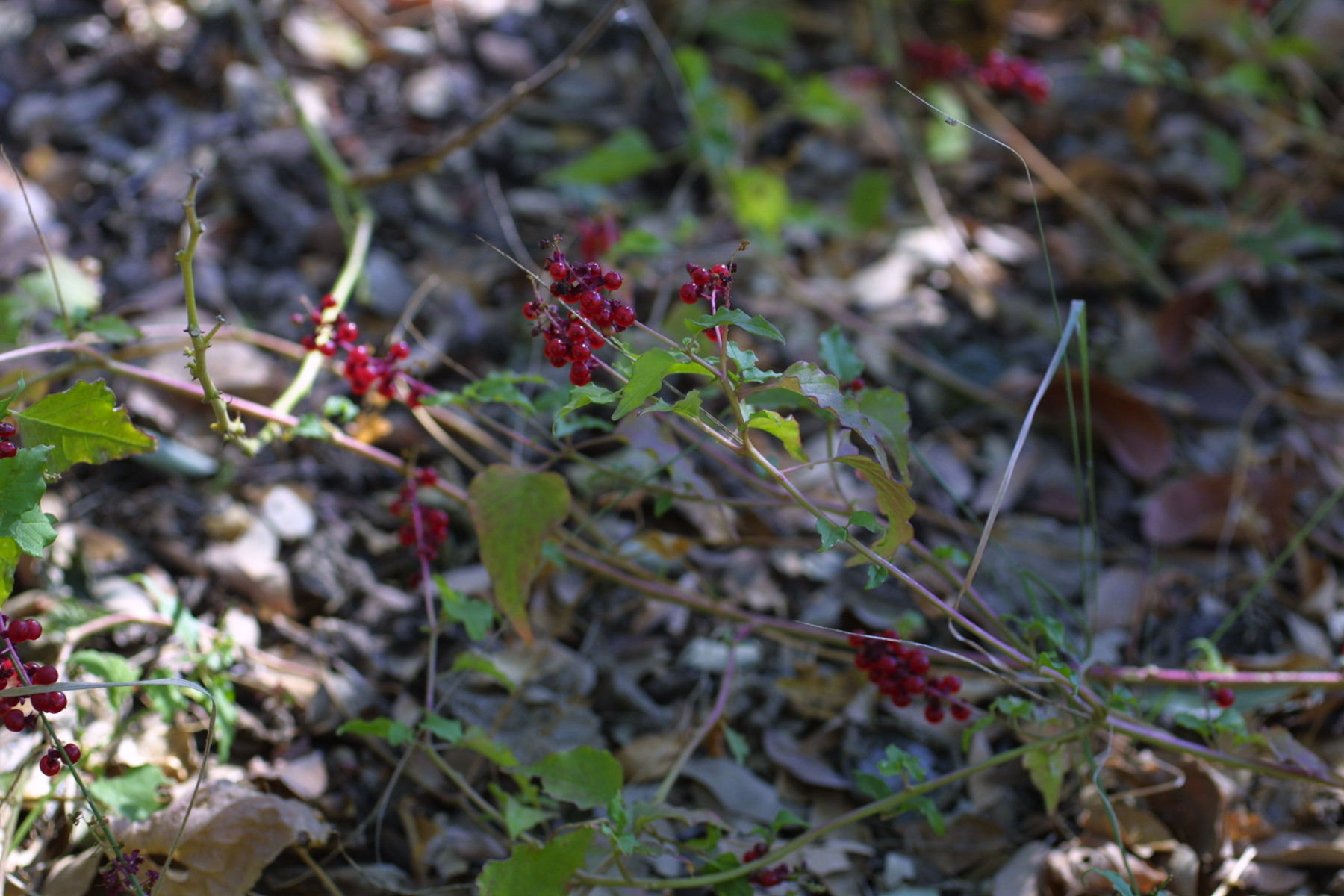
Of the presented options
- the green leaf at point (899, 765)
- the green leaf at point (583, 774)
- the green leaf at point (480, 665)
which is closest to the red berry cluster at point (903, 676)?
the green leaf at point (899, 765)

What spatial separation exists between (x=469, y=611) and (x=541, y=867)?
0.33 metres

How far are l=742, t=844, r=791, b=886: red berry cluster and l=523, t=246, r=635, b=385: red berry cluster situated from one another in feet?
1.96

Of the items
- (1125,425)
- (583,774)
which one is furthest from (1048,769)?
(1125,425)

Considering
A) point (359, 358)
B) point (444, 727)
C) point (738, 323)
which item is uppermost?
point (738, 323)

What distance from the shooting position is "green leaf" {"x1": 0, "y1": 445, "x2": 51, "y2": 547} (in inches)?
36.9

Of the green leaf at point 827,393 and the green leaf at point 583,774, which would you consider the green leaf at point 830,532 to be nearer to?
the green leaf at point 827,393

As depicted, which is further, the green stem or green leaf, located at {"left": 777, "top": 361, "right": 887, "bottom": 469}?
the green stem

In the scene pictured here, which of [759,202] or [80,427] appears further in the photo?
[759,202]

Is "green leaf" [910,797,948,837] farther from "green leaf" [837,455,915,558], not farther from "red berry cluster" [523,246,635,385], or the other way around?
"red berry cluster" [523,246,635,385]

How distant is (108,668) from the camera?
1.22 metres

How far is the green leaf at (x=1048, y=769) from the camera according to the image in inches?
47.3

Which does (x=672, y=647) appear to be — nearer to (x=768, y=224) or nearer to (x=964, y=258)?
(x=768, y=224)

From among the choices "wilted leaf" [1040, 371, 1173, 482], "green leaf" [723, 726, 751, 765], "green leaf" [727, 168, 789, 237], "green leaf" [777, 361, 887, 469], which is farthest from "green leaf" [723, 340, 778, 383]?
"green leaf" [727, 168, 789, 237]

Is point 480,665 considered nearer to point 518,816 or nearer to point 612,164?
point 518,816
